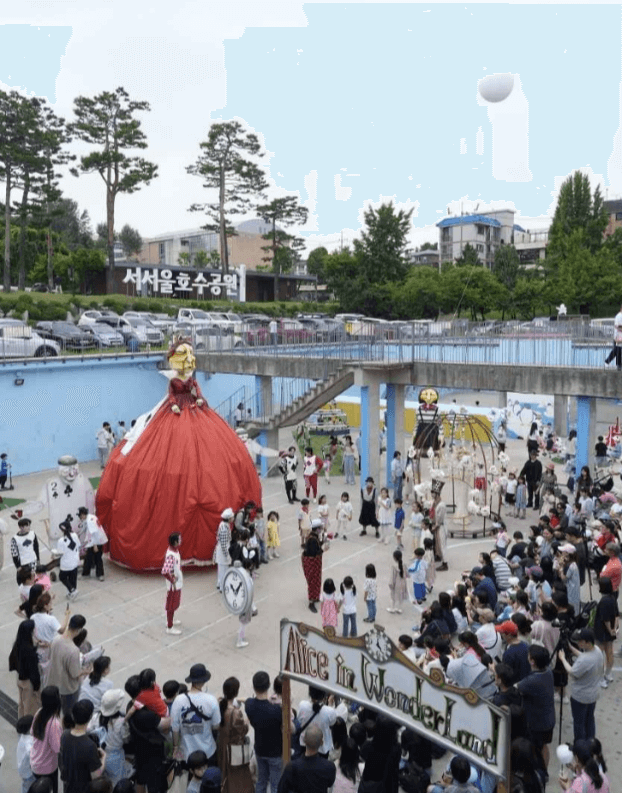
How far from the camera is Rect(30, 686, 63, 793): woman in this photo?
606 cm

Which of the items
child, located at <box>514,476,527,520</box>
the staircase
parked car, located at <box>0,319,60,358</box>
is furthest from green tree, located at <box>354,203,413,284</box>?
child, located at <box>514,476,527,520</box>

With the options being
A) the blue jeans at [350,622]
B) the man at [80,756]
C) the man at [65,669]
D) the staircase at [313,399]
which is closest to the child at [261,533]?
the blue jeans at [350,622]

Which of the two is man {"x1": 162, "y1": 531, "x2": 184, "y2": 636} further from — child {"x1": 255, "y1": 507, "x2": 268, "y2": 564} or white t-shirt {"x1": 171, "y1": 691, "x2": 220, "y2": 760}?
white t-shirt {"x1": 171, "y1": 691, "x2": 220, "y2": 760}

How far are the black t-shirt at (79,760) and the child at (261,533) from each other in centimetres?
799

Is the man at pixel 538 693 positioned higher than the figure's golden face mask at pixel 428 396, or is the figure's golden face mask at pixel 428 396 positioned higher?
the figure's golden face mask at pixel 428 396

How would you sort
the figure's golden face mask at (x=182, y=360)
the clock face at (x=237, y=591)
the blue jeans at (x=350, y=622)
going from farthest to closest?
the figure's golden face mask at (x=182, y=360)
the blue jeans at (x=350, y=622)
the clock face at (x=237, y=591)

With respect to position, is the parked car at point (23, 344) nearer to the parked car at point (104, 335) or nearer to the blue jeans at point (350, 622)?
the parked car at point (104, 335)

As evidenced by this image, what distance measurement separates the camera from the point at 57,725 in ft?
20.4

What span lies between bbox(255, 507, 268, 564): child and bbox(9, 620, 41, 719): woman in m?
6.16

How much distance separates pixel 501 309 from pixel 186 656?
37410 millimetres

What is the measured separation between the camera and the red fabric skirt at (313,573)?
1165 cm

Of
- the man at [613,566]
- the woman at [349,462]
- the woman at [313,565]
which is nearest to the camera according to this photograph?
the man at [613,566]

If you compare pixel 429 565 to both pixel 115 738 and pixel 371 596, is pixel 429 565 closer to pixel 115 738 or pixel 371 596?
pixel 371 596

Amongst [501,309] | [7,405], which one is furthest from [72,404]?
[501,309]
